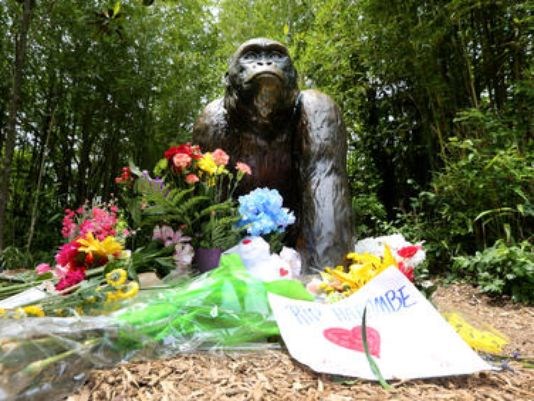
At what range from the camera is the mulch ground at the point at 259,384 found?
0.97 meters

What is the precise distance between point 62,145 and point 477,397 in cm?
506

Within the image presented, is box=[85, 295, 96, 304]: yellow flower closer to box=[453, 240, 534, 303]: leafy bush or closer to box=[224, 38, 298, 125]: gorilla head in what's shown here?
box=[224, 38, 298, 125]: gorilla head

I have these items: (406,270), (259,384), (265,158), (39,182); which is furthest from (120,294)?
(39,182)

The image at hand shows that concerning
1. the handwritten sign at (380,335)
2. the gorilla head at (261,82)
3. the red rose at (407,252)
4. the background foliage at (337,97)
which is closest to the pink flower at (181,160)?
the gorilla head at (261,82)

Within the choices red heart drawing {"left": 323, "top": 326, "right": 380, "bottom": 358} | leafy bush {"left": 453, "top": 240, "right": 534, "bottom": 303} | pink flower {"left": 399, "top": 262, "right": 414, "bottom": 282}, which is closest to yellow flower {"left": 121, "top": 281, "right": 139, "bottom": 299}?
red heart drawing {"left": 323, "top": 326, "right": 380, "bottom": 358}

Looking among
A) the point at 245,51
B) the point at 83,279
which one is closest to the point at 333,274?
the point at 83,279

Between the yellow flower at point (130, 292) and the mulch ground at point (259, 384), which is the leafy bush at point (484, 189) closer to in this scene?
the mulch ground at point (259, 384)

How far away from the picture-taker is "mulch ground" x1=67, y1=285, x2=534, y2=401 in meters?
0.97

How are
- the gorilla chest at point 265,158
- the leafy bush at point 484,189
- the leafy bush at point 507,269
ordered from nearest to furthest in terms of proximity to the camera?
the gorilla chest at point 265,158 < the leafy bush at point 507,269 < the leafy bush at point 484,189

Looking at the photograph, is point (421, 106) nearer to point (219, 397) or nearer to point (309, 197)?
point (309, 197)

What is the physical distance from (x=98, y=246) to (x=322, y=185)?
3.14ft

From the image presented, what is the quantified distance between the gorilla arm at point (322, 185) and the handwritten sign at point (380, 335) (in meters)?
0.60

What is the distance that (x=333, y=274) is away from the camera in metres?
1.49

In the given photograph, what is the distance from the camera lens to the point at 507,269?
284cm
